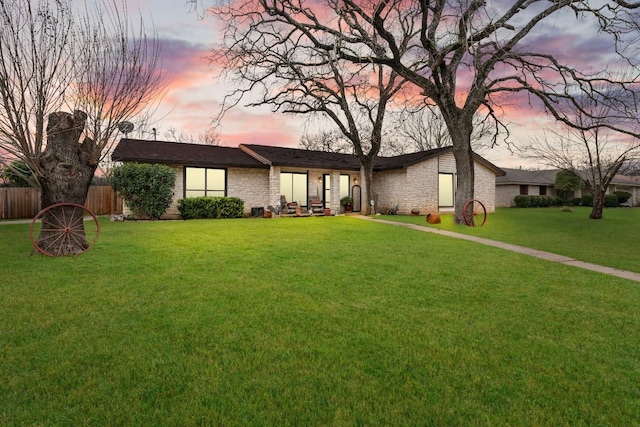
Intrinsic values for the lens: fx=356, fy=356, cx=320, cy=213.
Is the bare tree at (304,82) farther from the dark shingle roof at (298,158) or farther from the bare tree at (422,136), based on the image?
the bare tree at (422,136)

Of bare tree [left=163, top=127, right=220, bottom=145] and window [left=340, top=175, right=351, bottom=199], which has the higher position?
bare tree [left=163, top=127, right=220, bottom=145]

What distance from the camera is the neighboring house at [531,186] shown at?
35109mm

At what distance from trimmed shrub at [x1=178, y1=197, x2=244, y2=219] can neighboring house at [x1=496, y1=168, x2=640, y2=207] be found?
2609cm

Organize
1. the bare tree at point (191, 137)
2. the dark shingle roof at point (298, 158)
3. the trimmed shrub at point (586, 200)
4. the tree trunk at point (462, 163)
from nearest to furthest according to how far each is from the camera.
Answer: the tree trunk at point (462, 163) → the dark shingle roof at point (298, 158) → the trimmed shrub at point (586, 200) → the bare tree at point (191, 137)

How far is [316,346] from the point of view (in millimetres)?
2975

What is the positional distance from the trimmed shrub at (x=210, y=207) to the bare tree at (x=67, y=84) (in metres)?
8.95

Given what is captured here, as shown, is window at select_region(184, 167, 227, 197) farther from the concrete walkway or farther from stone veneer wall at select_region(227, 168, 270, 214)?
the concrete walkway

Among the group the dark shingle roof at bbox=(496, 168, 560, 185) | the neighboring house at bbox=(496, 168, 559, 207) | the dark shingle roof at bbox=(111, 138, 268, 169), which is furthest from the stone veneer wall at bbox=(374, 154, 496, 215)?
the dark shingle roof at bbox=(496, 168, 560, 185)

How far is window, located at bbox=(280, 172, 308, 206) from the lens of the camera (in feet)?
66.9

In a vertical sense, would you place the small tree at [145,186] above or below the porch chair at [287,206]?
above

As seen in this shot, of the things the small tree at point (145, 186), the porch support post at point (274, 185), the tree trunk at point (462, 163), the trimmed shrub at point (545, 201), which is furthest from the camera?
the trimmed shrub at point (545, 201)

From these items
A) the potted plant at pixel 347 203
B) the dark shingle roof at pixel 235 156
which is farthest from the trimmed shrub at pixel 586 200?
the potted plant at pixel 347 203

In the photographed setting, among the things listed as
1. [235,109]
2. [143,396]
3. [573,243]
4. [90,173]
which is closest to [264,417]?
[143,396]

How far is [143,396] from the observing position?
2270 millimetres
